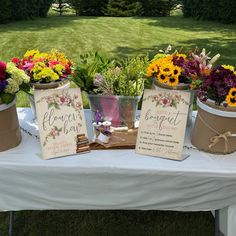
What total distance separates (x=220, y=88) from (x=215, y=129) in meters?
0.17

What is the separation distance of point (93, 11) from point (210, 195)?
1367 centimetres

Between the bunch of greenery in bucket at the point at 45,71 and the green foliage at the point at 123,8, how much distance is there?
1220cm

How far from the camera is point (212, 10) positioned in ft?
37.8

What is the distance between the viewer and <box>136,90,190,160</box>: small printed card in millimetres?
1455

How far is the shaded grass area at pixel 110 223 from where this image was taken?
2312 mm

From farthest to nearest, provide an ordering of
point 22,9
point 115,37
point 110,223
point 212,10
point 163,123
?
point 212,10, point 22,9, point 115,37, point 110,223, point 163,123

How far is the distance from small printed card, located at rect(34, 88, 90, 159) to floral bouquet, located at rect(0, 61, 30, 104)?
0.09m

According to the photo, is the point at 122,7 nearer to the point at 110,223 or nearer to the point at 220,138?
the point at 110,223

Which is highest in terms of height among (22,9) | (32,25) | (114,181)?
(114,181)

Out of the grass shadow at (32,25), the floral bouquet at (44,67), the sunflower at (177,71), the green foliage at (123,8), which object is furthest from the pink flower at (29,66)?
the green foliage at (123,8)

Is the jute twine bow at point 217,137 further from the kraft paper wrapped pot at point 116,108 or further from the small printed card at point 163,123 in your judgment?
the kraft paper wrapped pot at point 116,108

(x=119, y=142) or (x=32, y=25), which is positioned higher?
(x=119, y=142)

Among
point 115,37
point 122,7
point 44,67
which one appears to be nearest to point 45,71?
point 44,67

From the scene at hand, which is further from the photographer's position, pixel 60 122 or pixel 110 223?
pixel 110 223
